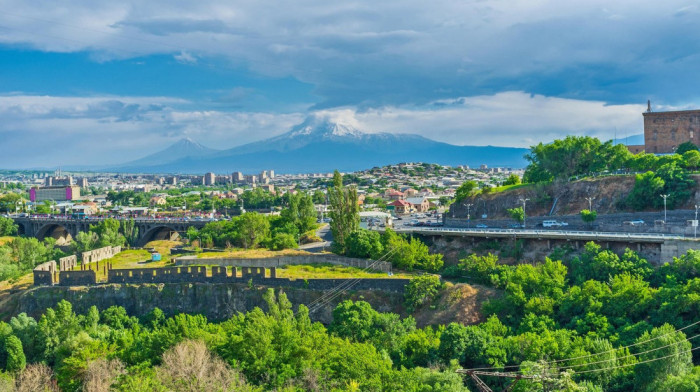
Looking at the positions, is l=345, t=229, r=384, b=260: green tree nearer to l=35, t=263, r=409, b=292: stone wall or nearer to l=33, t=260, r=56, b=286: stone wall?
l=35, t=263, r=409, b=292: stone wall

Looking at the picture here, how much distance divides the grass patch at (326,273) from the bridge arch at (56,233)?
196 ft

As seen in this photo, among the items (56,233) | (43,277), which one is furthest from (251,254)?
(56,233)

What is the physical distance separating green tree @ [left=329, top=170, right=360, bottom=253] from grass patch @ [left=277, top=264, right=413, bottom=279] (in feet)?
15.9

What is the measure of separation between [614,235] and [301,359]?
80.3 ft

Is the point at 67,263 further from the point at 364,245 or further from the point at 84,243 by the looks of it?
the point at 364,245

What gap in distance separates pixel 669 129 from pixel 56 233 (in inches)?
3549

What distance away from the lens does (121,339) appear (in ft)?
103

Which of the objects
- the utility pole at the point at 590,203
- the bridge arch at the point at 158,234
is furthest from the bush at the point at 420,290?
the bridge arch at the point at 158,234

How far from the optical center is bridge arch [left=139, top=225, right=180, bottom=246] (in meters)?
83.2

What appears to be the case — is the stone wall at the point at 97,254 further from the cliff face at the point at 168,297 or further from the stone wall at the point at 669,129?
the stone wall at the point at 669,129

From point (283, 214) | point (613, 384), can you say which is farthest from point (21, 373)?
point (283, 214)

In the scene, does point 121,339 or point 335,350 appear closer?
point 335,350

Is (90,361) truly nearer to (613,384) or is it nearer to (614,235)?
(613,384)

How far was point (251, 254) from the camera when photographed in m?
50.7
